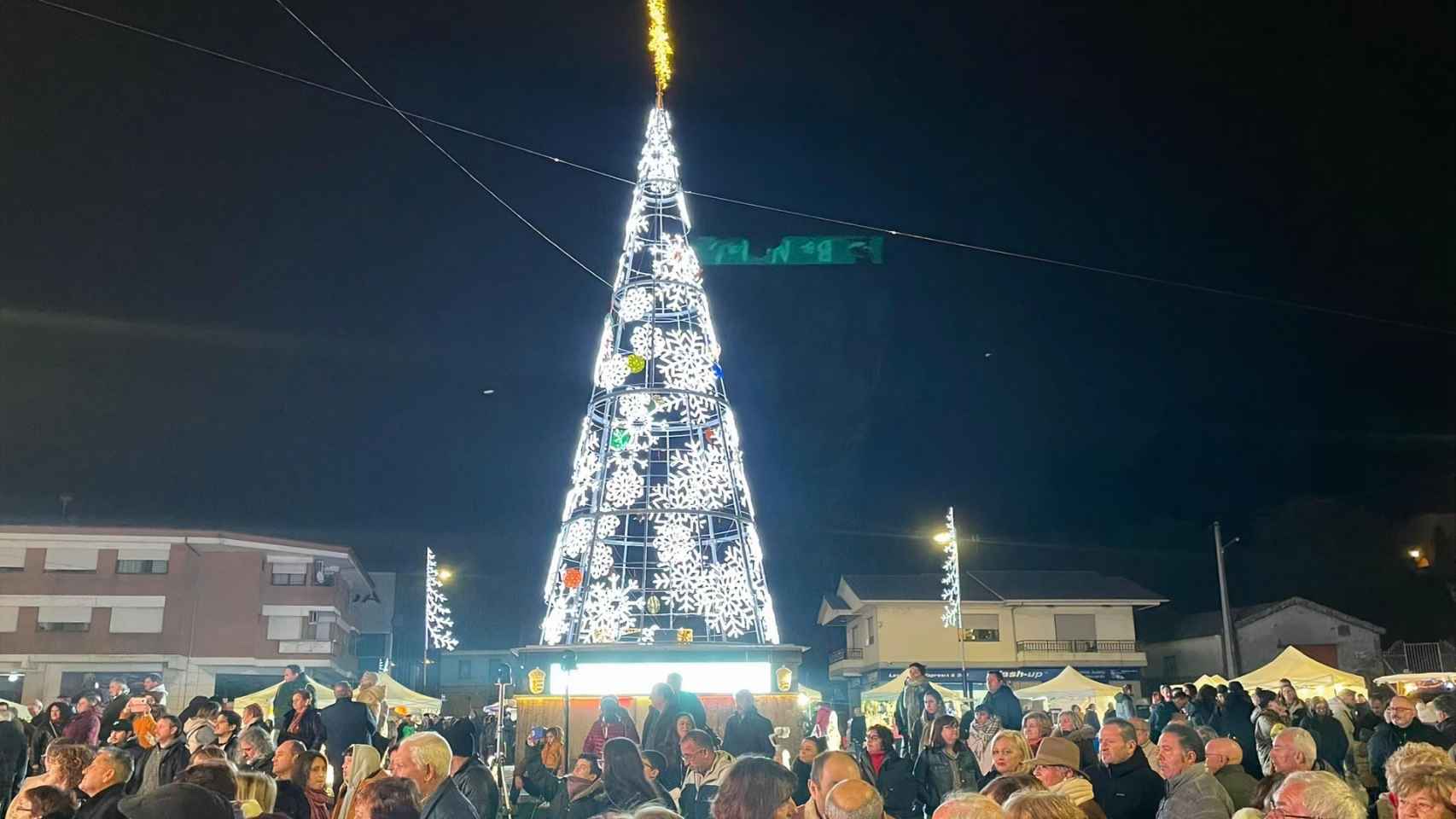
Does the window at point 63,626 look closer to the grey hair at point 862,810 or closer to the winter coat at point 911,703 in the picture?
the winter coat at point 911,703

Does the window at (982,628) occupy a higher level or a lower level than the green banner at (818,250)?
lower

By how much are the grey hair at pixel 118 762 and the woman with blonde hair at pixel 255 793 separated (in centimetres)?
60

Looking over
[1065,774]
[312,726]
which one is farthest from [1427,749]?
[312,726]

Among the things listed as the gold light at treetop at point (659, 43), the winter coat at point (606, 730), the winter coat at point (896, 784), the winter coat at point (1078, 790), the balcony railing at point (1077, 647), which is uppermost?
the gold light at treetop at point (659, 43)

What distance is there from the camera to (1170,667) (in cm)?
5038

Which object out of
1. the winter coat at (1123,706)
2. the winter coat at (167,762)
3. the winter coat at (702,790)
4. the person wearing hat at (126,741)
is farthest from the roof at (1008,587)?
the winter coat at (167,762)

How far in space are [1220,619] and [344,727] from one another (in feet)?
145

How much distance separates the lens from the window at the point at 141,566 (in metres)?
39.0

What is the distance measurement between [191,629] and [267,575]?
3470mm

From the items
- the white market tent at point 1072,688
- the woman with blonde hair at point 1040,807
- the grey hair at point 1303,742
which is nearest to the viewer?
the woman with blonde hair at point 1040,807

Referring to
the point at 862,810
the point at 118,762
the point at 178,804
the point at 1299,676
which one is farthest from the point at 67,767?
the point at 1299,676

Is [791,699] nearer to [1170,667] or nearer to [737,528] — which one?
[737,528]

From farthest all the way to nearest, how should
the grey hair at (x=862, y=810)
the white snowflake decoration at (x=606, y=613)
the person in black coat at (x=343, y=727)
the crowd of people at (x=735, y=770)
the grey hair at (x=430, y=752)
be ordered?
the white snowflake decoration at (x=606, y=613), the person in black coat at (x=343, y=727), the grey hair at (x=430, y=752), the crowd of people at (x=735, y=770), the grey hair at (x=862, y=810)

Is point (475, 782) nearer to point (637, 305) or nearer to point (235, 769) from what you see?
point (235, 769)
